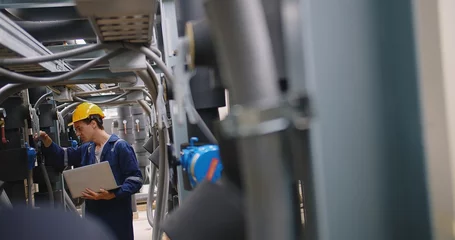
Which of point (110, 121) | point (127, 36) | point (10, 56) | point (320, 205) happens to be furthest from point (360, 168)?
point (110, 121)

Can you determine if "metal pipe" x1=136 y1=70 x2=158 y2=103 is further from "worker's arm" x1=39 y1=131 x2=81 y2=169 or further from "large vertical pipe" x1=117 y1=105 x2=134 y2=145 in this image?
"large vertical pipe" x1=117 y1=105 x2=134 y2=145

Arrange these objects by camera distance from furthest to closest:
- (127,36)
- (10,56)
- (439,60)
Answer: (10,56)
(127,36)
(439,60)

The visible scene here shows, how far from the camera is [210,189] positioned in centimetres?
70

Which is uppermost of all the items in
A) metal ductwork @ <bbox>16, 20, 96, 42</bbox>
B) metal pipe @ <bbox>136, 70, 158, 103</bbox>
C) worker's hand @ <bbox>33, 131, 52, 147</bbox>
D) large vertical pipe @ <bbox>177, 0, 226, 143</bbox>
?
metal ductwork @ <bbox>16, 20, 96, 42</bbox>

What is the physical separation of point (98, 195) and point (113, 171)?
0.87ft

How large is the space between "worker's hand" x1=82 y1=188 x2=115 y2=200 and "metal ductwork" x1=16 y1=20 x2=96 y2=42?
1030 millimetres

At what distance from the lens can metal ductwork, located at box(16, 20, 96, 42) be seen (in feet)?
7.38

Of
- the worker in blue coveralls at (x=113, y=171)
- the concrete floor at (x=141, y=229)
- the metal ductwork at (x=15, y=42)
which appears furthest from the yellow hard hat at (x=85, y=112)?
the concrete floor at (x=141, y=229)

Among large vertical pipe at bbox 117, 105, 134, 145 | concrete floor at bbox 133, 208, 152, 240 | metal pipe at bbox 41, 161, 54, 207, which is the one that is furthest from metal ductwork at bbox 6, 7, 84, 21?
large vertical pipe at bbox 117, 105, 134, 145

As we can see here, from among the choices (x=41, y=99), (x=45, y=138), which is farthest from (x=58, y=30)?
(x=45, y=138)

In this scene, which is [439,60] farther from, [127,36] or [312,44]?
[127,36]

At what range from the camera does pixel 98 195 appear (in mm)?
2918

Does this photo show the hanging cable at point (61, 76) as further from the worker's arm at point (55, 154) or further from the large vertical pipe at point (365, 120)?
the worker's arm at point (55, 154)

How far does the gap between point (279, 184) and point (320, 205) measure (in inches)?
1.7
